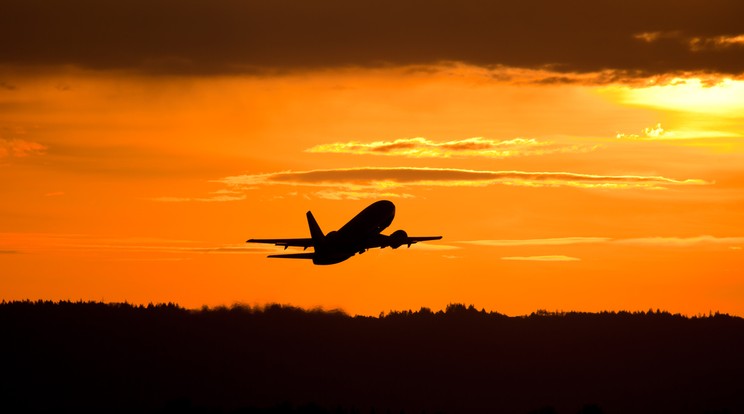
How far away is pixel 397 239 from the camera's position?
179125mm

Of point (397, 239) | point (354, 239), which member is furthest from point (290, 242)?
point (397, 239)

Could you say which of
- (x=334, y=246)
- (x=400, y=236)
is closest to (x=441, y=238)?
(x=400, y=236)

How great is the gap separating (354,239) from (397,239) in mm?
9544

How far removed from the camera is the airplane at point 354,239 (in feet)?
594

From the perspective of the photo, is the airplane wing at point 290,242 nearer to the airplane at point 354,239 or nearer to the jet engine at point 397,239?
the airplane at point 354,239

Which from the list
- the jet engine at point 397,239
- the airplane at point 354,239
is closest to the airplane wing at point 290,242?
the airplane at point 354,239

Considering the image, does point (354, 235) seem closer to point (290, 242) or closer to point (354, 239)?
point (354, 239)

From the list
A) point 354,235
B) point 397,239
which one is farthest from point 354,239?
point 397,239

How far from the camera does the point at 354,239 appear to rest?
186 m

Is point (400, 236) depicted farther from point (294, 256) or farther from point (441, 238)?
point (294, 256)

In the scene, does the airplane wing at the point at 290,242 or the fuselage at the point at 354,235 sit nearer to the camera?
the airplane wing at the point at 290,242

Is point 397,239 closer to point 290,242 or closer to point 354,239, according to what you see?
point 354,239

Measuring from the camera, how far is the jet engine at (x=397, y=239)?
17900cm

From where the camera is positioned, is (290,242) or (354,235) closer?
(290,242)
